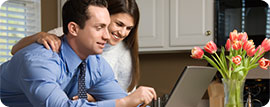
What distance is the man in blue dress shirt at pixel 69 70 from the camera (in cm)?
112

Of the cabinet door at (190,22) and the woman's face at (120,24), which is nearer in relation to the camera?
the woman's face at (120,24)

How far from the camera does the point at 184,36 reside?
10.6ft

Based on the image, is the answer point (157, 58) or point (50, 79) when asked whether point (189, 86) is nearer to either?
point (50, 79)

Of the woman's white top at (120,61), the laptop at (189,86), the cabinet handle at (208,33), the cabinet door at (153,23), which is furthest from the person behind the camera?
the cabinet door at (153,23)

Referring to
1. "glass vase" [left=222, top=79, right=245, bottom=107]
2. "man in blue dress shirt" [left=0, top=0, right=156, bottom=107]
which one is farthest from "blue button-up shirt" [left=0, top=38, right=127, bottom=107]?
"glass vase" [left=222, top=79, right=245, bottom=107]

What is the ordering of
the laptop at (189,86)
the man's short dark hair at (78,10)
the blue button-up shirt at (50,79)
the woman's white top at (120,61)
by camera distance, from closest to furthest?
1. the blue button-up shirt at (50,79)
2. the man's short dark hair at (78,10)
3. the laptop at (189,86)
4. the woman's white top at (120,61)

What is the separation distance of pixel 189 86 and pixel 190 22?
173 centimetres

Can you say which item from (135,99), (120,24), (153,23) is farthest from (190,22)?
(135,99)

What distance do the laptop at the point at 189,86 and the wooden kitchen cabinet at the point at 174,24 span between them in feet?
5.10

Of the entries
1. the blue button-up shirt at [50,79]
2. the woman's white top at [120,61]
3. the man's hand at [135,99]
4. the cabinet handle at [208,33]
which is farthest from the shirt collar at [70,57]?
the cabinet handle at [208,33]

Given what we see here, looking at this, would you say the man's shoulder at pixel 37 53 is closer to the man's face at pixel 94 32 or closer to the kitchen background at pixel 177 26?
the man's face at pixel 94 32

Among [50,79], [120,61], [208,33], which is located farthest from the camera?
[208,33]

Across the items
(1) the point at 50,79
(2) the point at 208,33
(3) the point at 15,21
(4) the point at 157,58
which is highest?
(3) the point at 15,21

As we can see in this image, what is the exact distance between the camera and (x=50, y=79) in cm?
114
